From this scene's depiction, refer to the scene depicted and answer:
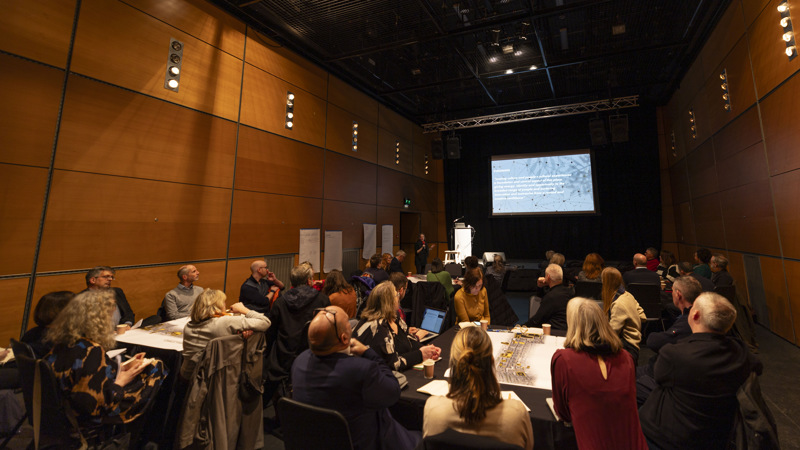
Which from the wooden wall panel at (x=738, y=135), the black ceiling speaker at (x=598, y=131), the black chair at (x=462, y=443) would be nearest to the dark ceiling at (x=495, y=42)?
the black ceiling speaker at (x=598, y=131)

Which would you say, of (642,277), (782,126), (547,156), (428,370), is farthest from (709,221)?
(428,370)

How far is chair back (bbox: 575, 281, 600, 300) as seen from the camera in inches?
174

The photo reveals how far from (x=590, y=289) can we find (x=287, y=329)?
3925 millimetres

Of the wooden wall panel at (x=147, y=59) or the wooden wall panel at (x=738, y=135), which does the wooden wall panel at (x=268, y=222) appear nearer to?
the wooden wall panel at (x=147, y=59)

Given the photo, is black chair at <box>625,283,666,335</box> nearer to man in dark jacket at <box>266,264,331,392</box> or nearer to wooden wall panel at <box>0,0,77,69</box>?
man in dark jacket at <box>266,264,331,392</box>

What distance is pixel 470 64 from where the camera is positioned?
7277mm

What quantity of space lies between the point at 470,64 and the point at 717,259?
5645mm

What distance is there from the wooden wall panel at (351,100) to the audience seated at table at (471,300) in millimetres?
5439

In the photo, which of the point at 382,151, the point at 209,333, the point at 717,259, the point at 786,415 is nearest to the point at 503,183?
the point at 382,151

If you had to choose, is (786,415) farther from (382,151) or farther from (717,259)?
(382,151)

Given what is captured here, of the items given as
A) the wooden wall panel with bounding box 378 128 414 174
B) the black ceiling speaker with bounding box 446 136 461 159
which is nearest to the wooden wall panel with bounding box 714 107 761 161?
the black ceiling speaker with bounding box 446 136 461 159

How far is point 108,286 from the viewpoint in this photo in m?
3.48

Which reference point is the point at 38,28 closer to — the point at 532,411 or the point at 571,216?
the point at 532,411

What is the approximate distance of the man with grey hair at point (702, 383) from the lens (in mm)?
1668
